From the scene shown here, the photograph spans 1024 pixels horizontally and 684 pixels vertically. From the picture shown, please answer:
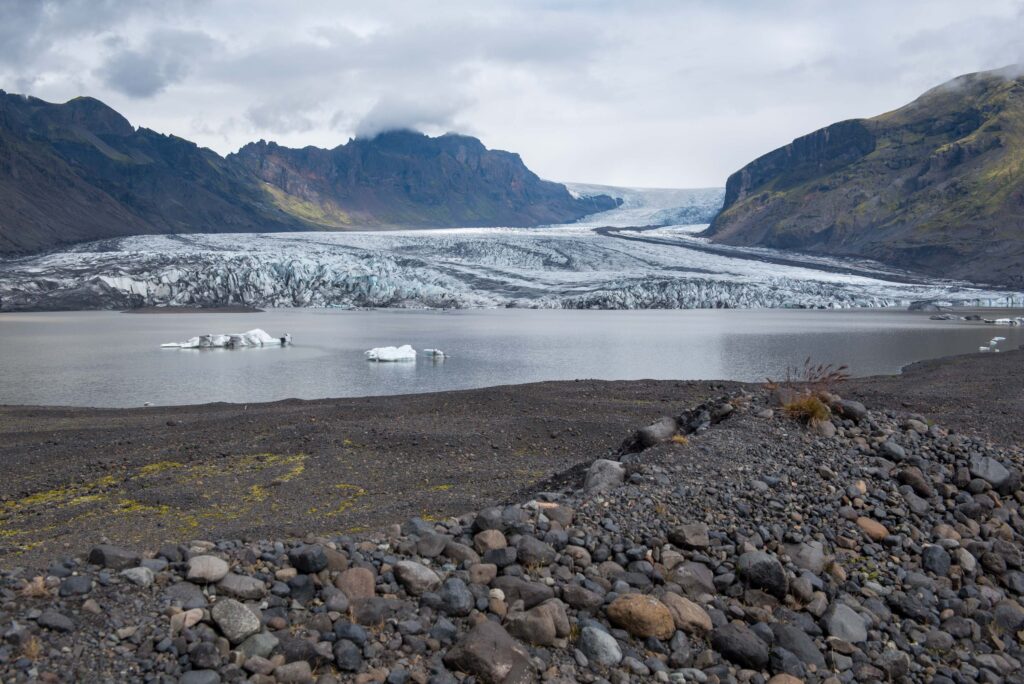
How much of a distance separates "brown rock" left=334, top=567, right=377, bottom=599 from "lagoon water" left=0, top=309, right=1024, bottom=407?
1998 centimetres

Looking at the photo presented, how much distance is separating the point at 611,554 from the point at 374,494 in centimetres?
527

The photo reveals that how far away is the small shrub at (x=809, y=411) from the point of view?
356 inches

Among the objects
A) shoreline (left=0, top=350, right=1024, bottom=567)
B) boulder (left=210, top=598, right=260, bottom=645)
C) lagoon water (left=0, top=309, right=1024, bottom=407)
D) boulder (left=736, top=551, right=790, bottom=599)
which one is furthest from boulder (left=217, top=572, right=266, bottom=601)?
lagoon water (left=0, top=309, right=1024, bottom=407)

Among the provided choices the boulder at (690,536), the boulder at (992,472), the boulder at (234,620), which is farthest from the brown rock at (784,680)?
the boulder at (992,472)

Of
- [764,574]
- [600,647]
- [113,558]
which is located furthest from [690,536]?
[113,558]

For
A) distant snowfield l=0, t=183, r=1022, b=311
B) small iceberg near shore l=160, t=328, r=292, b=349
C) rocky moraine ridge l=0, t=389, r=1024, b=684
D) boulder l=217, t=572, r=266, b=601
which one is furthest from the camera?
distant snowfield l=0, t=183, r=1022, b=311

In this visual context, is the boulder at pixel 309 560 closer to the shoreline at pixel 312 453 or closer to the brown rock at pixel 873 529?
the shoreline at pixel 312 453

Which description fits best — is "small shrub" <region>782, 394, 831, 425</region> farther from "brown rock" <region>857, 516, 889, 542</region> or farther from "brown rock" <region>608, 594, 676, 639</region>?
"brown rock" <region>608, 594, 676, 639</region>

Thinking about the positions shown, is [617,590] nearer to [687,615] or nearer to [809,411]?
[687,615]

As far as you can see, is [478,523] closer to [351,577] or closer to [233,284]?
[351,577]

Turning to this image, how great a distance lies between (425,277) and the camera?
285ft

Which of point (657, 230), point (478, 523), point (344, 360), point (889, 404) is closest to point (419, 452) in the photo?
point (478, 523)

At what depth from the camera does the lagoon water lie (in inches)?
1089

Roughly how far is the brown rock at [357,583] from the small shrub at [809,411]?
216 inches
